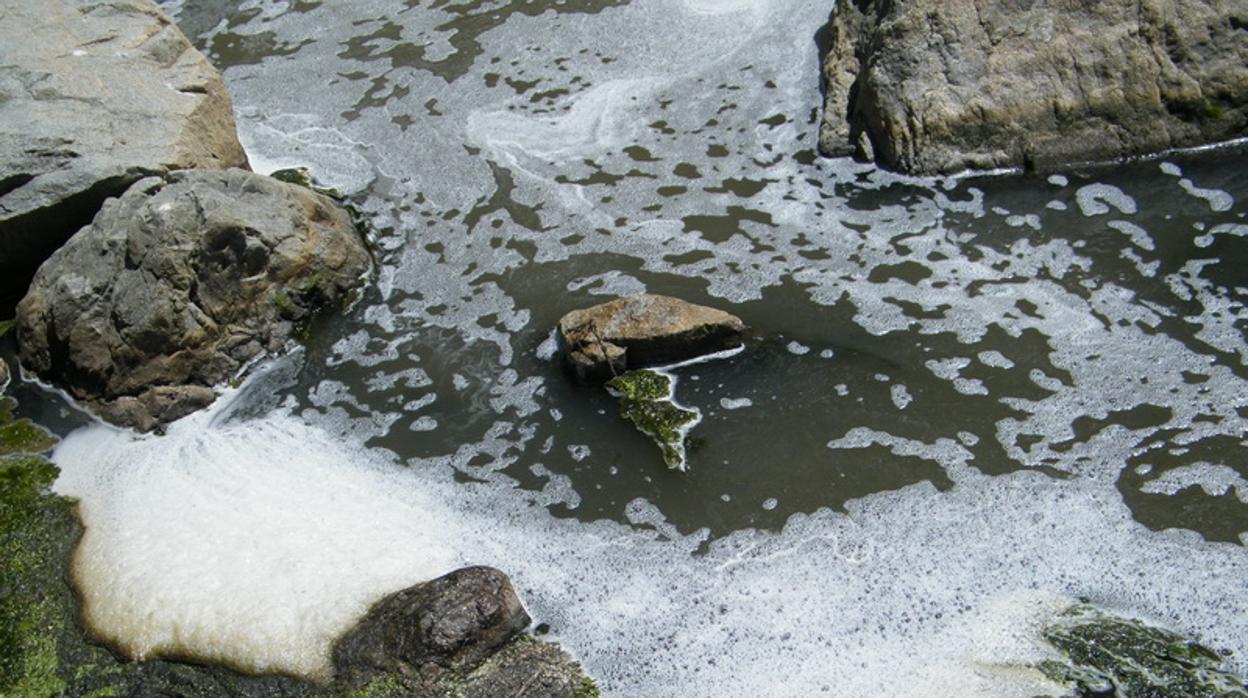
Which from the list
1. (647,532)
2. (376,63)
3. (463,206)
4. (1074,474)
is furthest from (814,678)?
(376,63)

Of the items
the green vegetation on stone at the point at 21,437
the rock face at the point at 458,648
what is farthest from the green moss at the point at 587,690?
the green vegetation on stone at the point at 21,437

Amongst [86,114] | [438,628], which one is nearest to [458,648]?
[438,628]

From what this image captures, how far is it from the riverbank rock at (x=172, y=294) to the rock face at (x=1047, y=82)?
355 cm

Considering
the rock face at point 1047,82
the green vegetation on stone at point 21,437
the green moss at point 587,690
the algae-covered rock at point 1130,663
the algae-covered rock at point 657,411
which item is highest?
the rock face at point 1047,82

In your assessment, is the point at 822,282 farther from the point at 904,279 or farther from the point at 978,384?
the point at 978,384

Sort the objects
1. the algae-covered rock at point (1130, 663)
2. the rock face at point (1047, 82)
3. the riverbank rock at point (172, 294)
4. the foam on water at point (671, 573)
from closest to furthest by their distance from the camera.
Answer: the algae-covered rock at point (1130, 663) < the foam on water at point (671, 573) < the riverbank rock at point (172, 294) < the rock face at point (1047, 82)

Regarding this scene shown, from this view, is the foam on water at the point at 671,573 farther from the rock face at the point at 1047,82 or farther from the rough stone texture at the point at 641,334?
the rock face at the point at 1047,82

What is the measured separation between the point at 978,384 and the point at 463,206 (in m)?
3.62

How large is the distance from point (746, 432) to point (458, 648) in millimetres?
1747

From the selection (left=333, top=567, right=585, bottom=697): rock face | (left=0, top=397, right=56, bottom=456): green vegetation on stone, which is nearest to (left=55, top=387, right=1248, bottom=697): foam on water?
(left=333, top=567, right=585, bottom=697): rock face

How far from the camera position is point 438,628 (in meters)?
4.34

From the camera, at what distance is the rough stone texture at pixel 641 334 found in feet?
18.2

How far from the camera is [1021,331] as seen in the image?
5.53 metres

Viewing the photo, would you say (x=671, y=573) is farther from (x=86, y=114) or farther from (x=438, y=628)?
(x=86, y=114)
